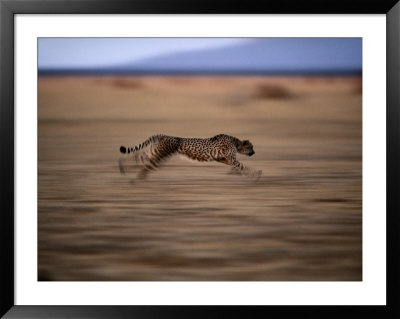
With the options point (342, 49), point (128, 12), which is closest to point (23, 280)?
point (128, 12)

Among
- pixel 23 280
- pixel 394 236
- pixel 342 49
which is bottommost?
pixel 23 280

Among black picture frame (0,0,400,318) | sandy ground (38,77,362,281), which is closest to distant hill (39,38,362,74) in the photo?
sandy ground (38,77,362,281)

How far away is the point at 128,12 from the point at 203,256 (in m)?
1.14

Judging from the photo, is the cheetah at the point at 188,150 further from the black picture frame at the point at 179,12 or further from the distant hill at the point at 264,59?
the black picture frame at the point at 179,12

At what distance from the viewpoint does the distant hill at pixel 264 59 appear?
2.84 meters

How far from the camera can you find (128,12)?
2.76 meters

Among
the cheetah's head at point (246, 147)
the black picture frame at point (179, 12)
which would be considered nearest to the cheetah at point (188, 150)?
the cheetah's head at point (246, 147)

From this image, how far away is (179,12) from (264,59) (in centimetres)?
44

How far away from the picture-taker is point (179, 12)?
2.76 metres

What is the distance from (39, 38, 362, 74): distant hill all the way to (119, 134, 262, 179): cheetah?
1.02 ft

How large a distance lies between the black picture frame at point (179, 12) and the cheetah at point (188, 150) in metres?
0.55

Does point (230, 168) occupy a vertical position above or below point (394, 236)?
above

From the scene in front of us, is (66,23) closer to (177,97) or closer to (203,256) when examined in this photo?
(177,97)

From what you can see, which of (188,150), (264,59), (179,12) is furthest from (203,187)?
(179,12)
